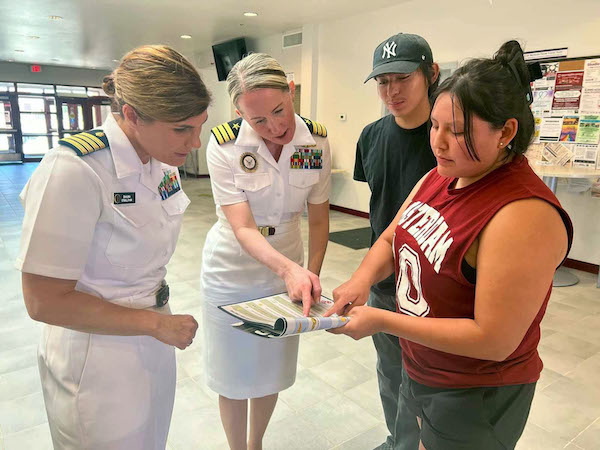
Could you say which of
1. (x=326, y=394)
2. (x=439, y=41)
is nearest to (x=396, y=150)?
(x=326, y=394)

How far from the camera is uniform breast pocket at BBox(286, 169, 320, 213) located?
64.8 inches

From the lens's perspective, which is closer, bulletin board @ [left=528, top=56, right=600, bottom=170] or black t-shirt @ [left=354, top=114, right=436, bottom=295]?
black t-shirt @ [left=354, top=114, right=436, bottom=295]

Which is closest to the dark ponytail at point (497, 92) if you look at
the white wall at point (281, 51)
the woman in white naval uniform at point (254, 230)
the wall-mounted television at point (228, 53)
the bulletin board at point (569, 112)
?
the woman in white naval uniform at point (254, 230)

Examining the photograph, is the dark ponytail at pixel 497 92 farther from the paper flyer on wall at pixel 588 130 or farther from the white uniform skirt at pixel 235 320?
the paper flyer on wall at pixel 588 130

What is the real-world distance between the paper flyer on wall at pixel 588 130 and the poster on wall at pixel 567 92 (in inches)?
5.8

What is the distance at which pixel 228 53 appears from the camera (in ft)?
30.0

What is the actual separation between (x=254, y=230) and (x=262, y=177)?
20cm

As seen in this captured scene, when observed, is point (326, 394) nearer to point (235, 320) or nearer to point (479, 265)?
point (235, 320)

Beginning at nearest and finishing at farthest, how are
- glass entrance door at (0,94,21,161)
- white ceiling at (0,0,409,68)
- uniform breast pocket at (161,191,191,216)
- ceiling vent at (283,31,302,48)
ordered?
uniform breast pocket at (161,191,191,216), white ceiling at (0,0,409,68), ceiling vent at (283,31,302,48), glass entrance door at (0,94,21,161)

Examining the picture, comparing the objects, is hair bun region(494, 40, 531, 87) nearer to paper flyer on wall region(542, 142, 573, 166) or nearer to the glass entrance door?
paper flyer on wall region(542, 142, 573, 166)

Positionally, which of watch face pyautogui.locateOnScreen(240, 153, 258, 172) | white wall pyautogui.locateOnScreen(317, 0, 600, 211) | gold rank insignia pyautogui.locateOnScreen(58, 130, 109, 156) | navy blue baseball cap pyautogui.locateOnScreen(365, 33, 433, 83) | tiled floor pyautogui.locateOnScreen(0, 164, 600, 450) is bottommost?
tiled floor pyautogui.locateOnScreen(0, 164, 600, 450)

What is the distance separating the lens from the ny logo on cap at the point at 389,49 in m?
1.48

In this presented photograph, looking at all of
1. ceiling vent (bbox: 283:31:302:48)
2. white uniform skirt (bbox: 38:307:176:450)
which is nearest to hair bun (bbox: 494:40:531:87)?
white uniform skirt (bbox: 38:307:176:450)

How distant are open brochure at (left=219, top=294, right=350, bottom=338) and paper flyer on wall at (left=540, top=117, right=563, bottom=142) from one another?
4.49 metres
